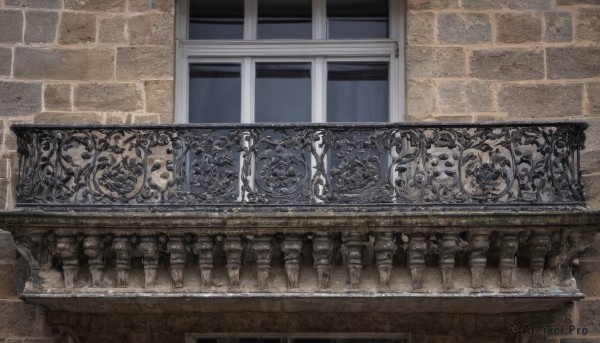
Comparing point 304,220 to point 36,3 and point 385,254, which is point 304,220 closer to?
point 385,254

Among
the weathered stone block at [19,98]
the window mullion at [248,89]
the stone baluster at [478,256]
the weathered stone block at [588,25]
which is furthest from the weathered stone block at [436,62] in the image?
the weathered stone block at [19,98]

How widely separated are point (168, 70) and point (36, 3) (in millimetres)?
1176

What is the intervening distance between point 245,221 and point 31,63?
2368mm

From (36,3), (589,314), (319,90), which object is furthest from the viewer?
(319,90)

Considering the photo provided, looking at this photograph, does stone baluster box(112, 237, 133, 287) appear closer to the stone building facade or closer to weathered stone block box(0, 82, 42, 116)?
the stone building facade

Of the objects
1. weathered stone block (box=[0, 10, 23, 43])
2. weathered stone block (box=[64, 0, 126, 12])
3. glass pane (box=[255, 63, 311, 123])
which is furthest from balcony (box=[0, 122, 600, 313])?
weathered stone block (box=[64, 0, 126, 12])

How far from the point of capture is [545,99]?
31.1ft

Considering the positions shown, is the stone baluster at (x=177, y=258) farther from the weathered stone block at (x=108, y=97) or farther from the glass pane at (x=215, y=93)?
the glass pane at (x=215, y=93)

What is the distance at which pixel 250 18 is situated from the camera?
1012cm

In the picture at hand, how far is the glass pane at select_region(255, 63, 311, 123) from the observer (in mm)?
9945

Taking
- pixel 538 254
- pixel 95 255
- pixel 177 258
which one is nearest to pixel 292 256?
pixel 177 258

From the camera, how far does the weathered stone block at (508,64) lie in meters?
9.54

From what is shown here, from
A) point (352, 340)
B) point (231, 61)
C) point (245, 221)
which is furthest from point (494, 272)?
point (231, 61)

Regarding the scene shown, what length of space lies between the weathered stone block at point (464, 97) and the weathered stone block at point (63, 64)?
2.56 m
